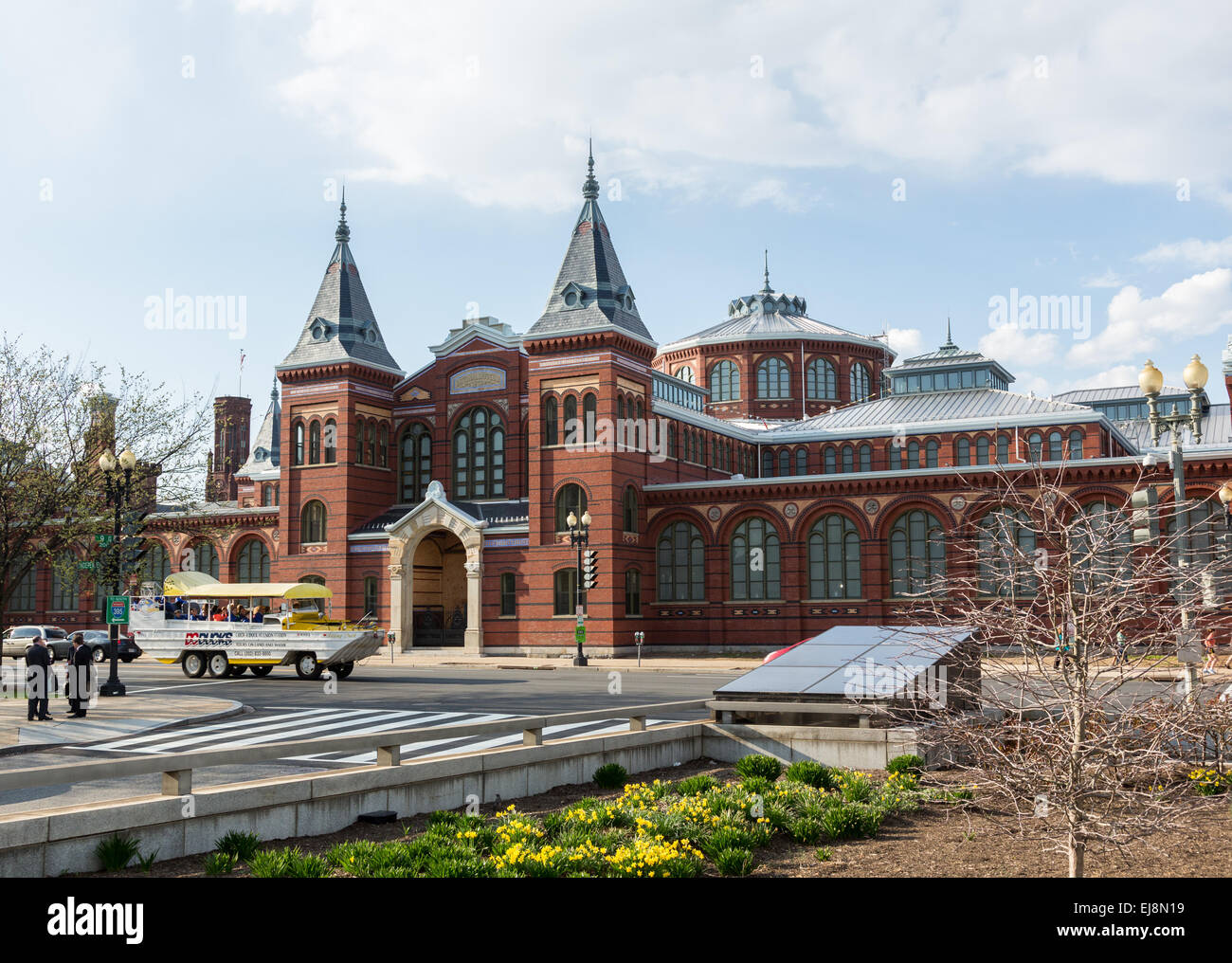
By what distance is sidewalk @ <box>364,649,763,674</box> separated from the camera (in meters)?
36.4

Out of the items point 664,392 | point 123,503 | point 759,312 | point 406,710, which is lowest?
point 406,710

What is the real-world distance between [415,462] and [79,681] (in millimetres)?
32754

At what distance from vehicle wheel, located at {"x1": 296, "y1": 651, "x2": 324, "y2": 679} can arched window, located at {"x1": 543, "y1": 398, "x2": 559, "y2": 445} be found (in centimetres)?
1718

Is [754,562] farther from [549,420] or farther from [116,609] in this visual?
[116,609]

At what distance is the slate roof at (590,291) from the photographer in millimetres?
45094

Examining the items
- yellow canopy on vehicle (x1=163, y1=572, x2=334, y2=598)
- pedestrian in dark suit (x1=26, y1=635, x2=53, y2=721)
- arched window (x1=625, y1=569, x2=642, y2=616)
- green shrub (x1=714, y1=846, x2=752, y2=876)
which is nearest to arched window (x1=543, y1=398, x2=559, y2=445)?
arched window (x1=625, y1=569, x2=642, y2=616)

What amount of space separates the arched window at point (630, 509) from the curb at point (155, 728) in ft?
80.7

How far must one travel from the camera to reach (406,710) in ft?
68.0

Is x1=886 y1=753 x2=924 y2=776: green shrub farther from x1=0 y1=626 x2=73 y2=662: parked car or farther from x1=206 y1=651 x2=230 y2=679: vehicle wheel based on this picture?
x1=0 y1=626 x2=73 y2=662: parked car

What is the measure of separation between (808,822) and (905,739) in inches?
147

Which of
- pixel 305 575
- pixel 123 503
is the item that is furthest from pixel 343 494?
pixel 123 503

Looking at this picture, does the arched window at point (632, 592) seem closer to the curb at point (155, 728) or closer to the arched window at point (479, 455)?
the arched window at point (479, 455)
